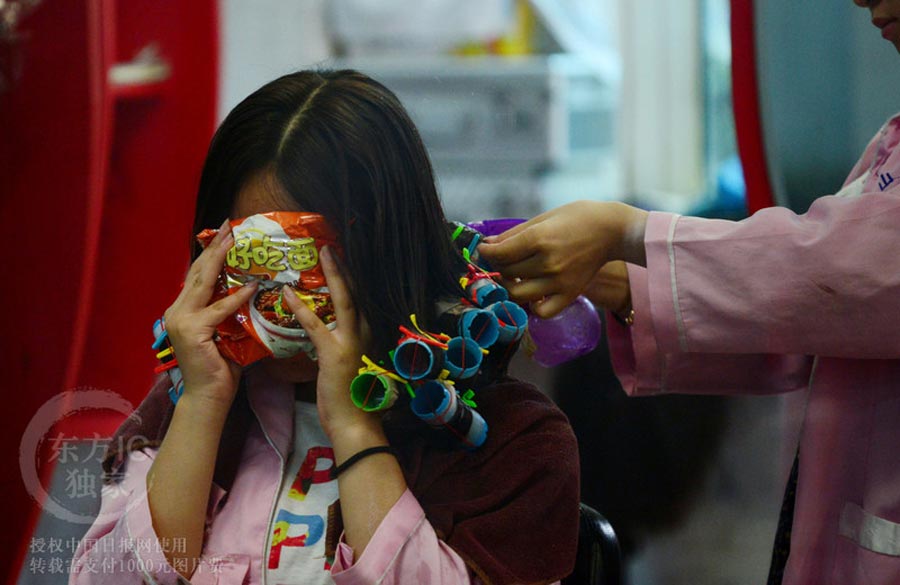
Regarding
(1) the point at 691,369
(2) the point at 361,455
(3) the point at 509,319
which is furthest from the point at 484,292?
(1) the point at 691,369

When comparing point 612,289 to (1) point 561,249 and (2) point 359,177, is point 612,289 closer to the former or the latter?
(1) point 561,249

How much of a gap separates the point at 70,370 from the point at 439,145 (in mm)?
338

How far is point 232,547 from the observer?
0.77 meters

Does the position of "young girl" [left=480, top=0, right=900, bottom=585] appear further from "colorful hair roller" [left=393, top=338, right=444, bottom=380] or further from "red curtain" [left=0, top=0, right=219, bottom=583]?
"red curtain" [left=0, top=0, right=219, bottom=583]

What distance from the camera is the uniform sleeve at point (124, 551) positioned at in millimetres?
716

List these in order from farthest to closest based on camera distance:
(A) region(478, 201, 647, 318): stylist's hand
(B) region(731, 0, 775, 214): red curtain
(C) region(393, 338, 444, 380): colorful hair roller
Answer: (B) region(731, 0, 775, 214): red curtain → (A) region(478, 201, 647, 318): stylist's hand → (C) region(393, 338, 444, 380): colorful hair roller

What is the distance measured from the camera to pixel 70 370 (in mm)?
840

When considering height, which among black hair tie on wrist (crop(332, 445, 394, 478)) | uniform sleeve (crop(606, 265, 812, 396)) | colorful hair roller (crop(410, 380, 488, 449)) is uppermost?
colorful hair roller (crop(410, 380, 488, 449))

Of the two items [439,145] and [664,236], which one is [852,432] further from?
[439,145]

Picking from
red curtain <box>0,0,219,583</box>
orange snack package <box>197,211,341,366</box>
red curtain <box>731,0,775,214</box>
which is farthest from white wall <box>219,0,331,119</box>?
red curtain <box>731,0,775,214</box>

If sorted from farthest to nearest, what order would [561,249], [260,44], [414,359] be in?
[260,44], [561,249], [414,359]

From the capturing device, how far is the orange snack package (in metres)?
0.70

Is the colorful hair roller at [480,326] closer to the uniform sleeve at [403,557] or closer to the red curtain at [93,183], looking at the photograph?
the uniform sleeve at [403,557]

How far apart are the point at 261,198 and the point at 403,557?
26 centimetres
